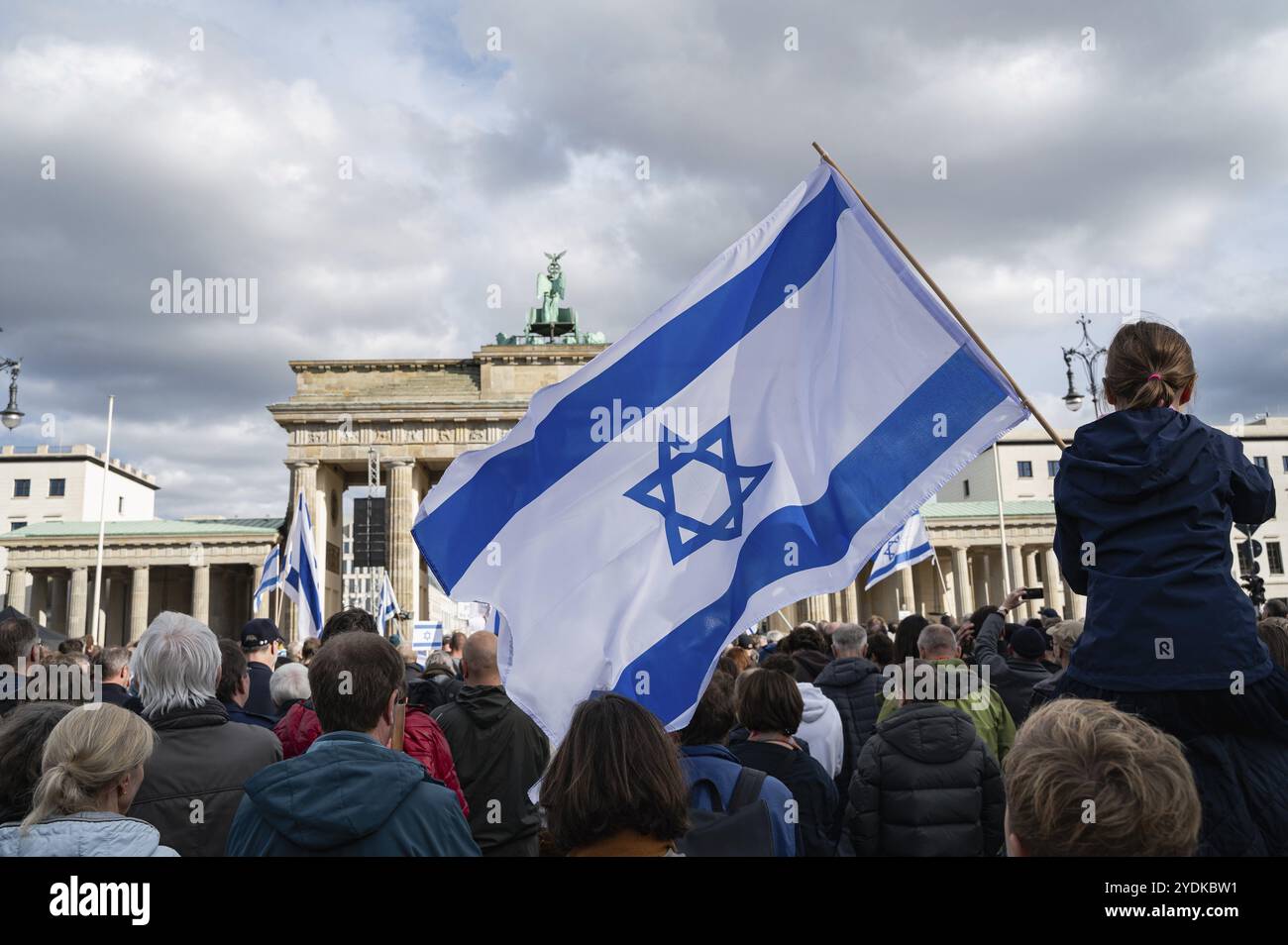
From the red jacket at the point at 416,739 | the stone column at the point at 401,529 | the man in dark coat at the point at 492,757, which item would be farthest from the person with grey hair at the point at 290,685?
the stone column at the point at 401,529

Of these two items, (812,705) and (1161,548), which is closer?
(1161,548)

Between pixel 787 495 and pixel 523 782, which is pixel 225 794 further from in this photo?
pixel 787 495

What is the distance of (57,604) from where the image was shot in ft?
227

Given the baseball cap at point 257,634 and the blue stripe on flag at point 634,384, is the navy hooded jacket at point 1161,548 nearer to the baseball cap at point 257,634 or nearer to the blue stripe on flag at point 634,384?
the blue stripe on flag at point 634,384

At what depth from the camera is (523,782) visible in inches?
209

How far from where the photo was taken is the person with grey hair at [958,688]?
5.64 metres

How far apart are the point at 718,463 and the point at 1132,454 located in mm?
2102

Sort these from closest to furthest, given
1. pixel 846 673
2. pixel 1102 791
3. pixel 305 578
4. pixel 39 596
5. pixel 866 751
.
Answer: pixel 1102 791, pixel 866 751, pixel 846 673, pixel 305 578, pixel 39 596

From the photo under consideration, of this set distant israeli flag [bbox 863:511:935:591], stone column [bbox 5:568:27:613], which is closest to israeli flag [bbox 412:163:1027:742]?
distant israeli flag [bbox 863:511:935:591]

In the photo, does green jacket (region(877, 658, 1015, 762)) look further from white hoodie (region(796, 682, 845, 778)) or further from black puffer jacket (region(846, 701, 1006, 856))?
black puffer jacket (region(846, 701, 1006, 856))

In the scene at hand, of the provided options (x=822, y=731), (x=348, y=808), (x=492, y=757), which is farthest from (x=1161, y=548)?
(x=492, y=757)

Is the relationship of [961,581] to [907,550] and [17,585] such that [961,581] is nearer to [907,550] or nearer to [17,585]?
[907,550]

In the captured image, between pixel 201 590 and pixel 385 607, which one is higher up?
pixel 201 590
